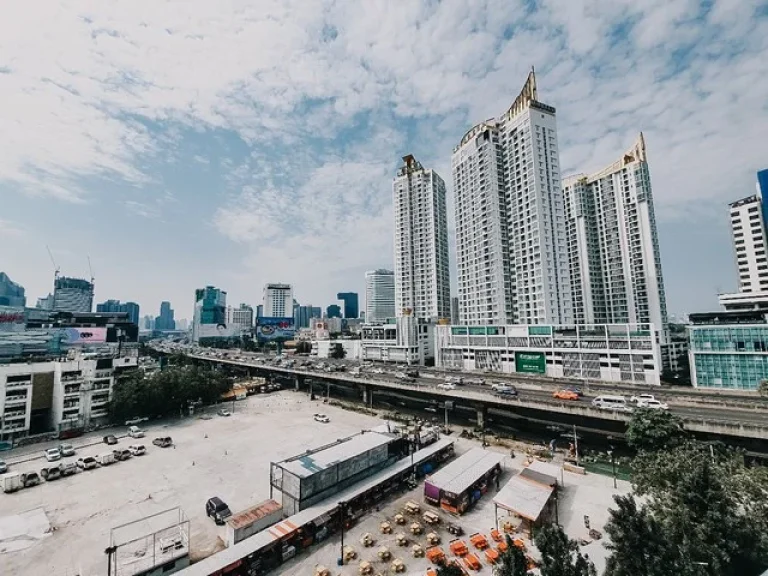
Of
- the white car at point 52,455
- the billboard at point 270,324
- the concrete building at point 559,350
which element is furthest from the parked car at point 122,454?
the billboard at point 270,324

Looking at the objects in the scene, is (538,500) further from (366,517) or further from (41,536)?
(41,536)

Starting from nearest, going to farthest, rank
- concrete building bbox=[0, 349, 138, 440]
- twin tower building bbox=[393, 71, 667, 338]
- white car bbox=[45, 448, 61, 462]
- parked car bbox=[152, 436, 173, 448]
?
white car bbox=[45, 448, 61, 462]
parked car bbox=[152, 436, 173, 448]
concrete building bbox=[0, 349, 138, 440]
twin tower building bbox=[393, 71, 667, 338]

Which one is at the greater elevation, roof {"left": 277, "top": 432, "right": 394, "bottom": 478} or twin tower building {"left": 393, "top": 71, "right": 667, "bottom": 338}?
twin tower building {"left": 393, "top": 71, "right": 667, "bottom": 338}

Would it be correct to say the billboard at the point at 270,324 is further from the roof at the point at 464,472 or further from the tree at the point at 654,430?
the tree at the point at 654,430

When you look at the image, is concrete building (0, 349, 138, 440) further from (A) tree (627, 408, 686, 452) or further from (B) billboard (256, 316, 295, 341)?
(B) billboard (256, 316, 295, 341)

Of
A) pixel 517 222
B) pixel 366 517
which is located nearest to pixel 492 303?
pixel 517 222

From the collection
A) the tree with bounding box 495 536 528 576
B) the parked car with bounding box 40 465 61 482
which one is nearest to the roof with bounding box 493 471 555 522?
the tree with bounding box 495 536 528 576
